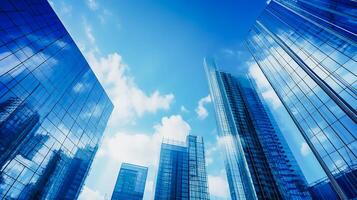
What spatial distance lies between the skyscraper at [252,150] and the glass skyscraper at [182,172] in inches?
472

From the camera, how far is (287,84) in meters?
29.3

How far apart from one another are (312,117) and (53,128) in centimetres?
3759

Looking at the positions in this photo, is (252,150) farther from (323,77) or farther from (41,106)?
(41,106)

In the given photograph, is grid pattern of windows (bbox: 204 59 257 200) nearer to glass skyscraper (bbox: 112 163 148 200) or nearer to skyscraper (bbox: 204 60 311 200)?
skyscraper (bbox: 204 60 311 200)

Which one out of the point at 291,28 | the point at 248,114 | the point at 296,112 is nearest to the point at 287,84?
the point at 296,112

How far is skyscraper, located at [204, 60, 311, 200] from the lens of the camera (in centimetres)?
5750

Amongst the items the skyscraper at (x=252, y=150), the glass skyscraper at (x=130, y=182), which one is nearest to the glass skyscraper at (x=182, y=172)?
the skyscraper at (x=252, y=150)

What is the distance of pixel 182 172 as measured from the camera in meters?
67.3

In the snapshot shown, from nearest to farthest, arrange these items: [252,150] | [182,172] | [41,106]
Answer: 1. [41,106]
2. [182,172]
3. [252,150]

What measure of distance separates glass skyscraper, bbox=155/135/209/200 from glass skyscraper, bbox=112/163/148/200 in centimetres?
3191

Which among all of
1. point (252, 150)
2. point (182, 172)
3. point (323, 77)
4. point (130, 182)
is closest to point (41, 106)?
point (323, 77)

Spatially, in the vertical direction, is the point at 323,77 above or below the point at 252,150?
below

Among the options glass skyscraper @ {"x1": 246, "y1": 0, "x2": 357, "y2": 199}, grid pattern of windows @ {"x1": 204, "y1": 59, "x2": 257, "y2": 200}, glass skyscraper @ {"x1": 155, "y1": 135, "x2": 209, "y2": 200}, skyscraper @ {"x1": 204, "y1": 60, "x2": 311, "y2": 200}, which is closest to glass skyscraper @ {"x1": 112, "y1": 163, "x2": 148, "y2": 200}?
glass skyscraper @ {"x1": 155, "y1": 135, "x2": 209, "y2": 200}

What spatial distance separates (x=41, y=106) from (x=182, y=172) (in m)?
56.3
